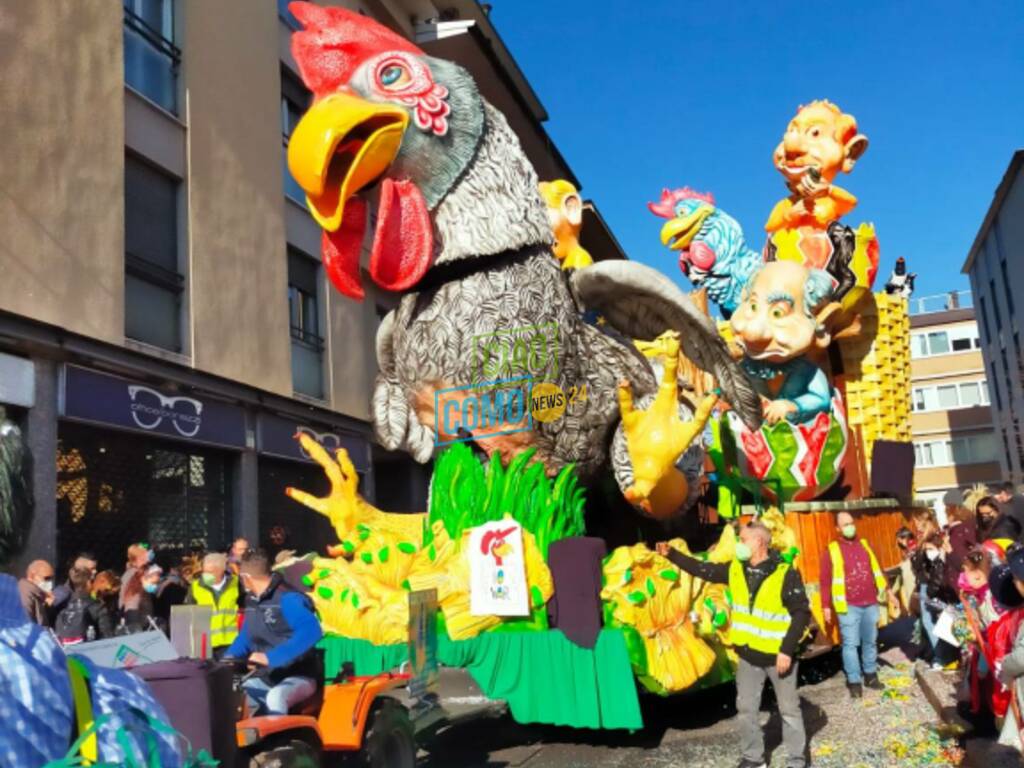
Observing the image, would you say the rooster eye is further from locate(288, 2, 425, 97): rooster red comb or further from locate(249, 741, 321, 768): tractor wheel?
locate(249, 741, 321, 768): tractor wheel

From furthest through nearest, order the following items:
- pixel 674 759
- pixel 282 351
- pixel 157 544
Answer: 1. pixel 282 351
2. pixel 157 544
3. pixel 674 759

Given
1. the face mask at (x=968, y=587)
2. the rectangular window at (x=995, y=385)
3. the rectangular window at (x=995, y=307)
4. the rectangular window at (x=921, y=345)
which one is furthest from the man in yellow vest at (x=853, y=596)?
the rectangular window at (x=921, y=345)

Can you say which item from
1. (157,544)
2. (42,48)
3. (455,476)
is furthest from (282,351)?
(455,476)

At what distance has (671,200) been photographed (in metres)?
7.96

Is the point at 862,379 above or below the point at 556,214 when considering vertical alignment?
below

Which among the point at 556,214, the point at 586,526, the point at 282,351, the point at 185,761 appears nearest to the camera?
the point at 185,761

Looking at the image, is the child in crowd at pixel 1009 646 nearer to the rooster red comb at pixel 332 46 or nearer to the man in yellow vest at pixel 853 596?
the man in yellow vest at pixel 853 596

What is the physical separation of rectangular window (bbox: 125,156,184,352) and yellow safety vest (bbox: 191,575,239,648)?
4.00 metres

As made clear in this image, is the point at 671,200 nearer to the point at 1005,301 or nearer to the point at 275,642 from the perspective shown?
the point at 275,642

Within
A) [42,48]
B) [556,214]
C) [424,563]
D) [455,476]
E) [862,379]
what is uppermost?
[42,48]

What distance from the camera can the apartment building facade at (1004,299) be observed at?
83.9 feet

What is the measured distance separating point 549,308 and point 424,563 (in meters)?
1.54

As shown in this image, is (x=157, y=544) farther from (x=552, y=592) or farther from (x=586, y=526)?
(x=552, y=592)

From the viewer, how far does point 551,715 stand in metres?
4.55
